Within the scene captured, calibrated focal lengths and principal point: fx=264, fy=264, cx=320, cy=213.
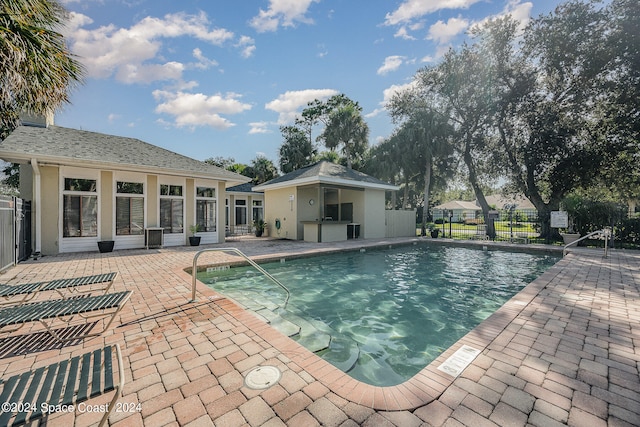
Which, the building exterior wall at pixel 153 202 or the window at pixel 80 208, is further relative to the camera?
the building exterior wall at pixel 153 202

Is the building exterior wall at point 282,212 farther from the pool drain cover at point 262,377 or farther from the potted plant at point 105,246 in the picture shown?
the pool drain cover at point 262,377

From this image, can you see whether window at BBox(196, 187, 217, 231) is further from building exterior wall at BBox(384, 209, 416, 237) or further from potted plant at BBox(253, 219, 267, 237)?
building exterior wall at BBox(384, 209, 416, 237)

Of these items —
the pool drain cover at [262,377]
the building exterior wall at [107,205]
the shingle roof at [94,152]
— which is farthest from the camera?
the building exterior wall at [107,205]

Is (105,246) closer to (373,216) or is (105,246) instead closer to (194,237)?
(194,237)

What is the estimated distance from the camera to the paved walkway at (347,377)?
5.81ft

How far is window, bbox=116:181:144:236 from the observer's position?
9.69 meters

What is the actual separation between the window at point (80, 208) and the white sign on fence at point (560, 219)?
1859cm

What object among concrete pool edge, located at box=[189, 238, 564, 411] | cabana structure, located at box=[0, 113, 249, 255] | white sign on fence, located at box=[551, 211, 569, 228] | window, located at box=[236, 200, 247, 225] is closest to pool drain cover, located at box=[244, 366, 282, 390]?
concrete pool edge, located at box=[189, 238, 564, 411]

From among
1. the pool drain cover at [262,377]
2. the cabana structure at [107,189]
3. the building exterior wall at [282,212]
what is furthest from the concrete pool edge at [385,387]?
the building exterior wall at [282,212]

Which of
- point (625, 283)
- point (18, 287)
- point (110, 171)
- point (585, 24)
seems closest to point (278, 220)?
point (110, 171)

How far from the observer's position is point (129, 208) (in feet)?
32.4

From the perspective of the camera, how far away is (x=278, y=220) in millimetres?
14711

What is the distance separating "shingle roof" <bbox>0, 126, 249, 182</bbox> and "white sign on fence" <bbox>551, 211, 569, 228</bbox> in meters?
14.1

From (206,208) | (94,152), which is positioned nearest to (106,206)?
(94,152)
